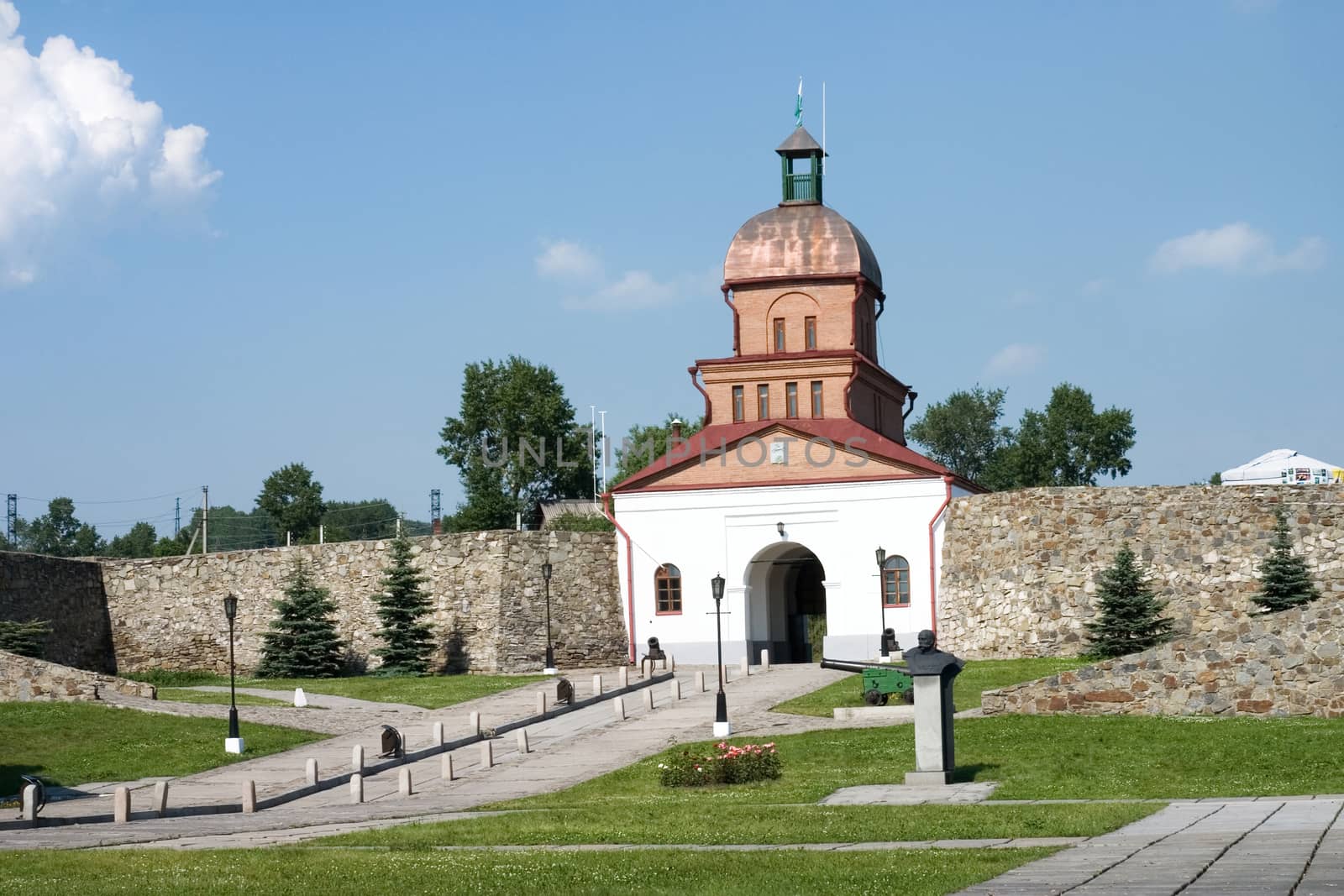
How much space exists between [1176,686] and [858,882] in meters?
15.2

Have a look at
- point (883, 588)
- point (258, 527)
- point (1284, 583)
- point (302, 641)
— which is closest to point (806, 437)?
point (883, 588)

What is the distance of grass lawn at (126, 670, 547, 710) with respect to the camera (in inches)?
1453

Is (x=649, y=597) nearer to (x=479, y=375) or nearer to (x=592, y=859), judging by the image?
(x=592, y=859)

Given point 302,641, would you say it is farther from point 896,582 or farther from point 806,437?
point 896,582

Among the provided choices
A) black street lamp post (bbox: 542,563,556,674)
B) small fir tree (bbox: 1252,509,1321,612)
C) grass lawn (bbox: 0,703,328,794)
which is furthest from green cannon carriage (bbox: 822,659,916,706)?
black street lamp post (bbox: 542,563,556,674)

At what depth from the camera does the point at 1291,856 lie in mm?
12188

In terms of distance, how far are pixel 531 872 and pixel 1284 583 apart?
93.0 feet

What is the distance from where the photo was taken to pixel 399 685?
1565 inches

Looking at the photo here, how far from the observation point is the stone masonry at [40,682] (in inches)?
1319

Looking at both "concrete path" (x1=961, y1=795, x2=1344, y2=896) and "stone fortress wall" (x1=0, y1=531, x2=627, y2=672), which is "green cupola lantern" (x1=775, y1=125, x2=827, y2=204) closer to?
"stone fortress wall" (x1=0, y1=531, x2=627, y2=672)

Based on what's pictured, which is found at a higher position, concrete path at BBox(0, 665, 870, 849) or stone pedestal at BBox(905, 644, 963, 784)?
stone pedestal at BBox(905, 644, 963, 784)

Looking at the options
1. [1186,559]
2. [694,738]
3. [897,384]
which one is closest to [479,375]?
[897,384]

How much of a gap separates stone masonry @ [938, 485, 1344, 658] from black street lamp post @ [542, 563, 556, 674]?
32.5ft

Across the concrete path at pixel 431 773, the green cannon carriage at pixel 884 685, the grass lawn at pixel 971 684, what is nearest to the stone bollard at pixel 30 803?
the concrete path at pixel 431 773
